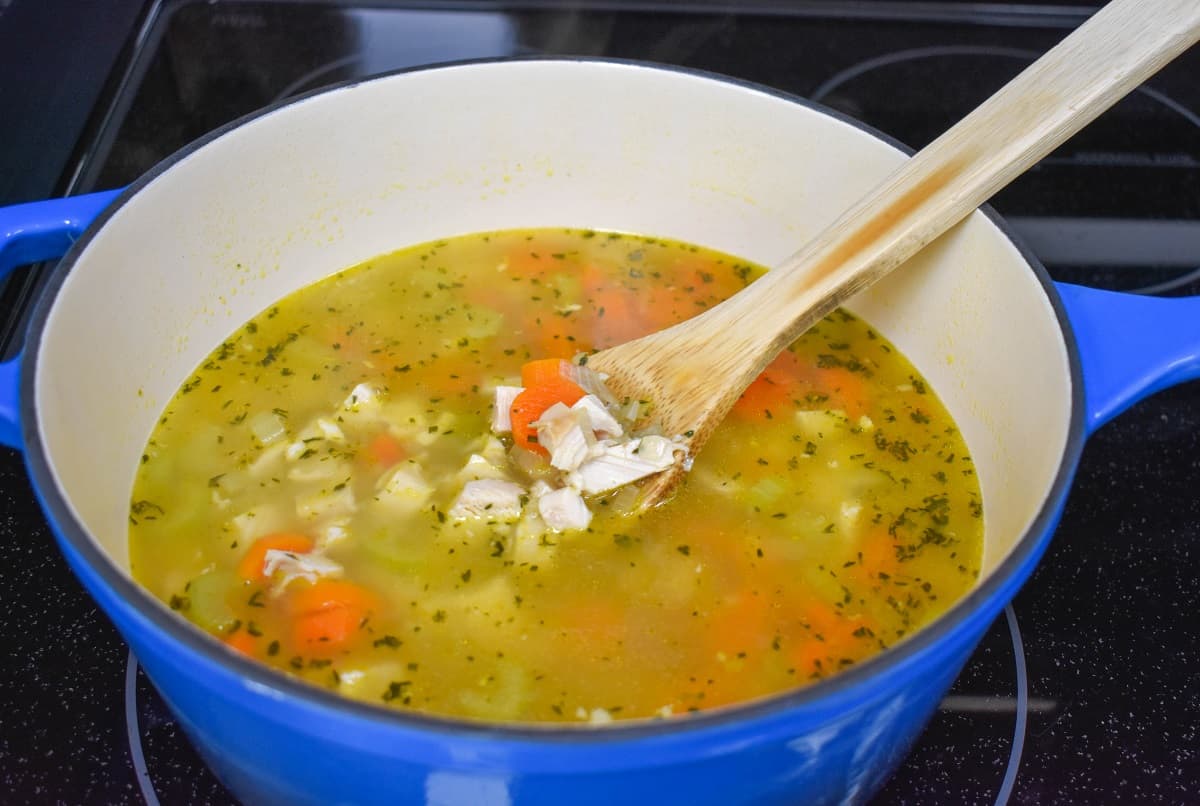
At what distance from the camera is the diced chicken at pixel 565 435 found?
6.35ft

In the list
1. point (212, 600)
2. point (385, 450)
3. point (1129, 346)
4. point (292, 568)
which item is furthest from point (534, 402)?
point (1129, 346)

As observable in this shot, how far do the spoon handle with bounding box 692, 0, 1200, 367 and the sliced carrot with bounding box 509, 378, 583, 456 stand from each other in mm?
286

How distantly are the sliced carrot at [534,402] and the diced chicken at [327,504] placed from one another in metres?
0.31

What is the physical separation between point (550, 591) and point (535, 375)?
49 cm

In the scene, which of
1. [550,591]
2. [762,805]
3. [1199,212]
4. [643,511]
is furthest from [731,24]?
[762,805]

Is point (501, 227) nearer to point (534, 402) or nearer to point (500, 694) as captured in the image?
point (534, 402)

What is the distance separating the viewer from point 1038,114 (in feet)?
6.23

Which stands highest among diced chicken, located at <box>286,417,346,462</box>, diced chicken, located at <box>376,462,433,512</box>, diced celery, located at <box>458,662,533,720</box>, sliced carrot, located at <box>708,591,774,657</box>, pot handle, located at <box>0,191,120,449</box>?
pot handle, located at <box>0,191,120,449</box>

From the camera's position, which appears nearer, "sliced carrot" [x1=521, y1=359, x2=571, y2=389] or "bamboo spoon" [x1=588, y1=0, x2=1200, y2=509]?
"bamboo spoon" [x1=588, y1=0, x2=1200, y2=509]

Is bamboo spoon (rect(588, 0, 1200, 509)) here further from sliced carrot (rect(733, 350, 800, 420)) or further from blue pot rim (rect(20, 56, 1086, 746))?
blue pot rim (rect(20, 56, 1086, 746))

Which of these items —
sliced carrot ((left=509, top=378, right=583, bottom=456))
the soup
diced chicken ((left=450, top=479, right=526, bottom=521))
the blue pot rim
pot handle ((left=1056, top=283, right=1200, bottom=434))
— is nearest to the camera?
the blue pot rim

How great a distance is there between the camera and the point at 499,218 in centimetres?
261

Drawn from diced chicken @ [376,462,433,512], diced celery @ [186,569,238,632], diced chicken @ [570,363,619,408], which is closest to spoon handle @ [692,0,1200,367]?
diced chicken @ [570,363,619,408]

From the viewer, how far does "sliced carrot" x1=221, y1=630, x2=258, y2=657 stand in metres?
1.75
